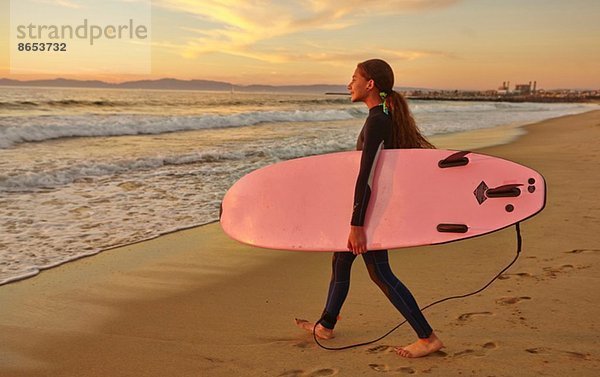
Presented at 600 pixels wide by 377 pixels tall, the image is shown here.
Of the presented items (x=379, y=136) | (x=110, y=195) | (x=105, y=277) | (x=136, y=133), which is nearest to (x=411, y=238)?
(x=379, y=136)

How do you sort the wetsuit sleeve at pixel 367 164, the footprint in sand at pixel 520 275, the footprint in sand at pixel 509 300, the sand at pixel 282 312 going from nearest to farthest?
the wetsuit sleeve at pixel 367 164 < the sand at pixel 282 312 < the footprint in sand at pixel 509 300 < the footprint in sand at pixel 520 275

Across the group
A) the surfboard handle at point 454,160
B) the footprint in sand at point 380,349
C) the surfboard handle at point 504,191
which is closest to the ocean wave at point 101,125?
the footprint in sand at point 380,349

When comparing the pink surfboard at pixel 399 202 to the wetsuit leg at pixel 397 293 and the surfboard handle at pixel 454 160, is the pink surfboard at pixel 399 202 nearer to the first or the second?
the surfboard handle at pixel 454 160

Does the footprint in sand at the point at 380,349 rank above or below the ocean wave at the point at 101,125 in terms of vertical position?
below

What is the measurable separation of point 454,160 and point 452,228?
387mm

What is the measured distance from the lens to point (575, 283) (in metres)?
3.51

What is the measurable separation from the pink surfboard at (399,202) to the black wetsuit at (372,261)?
12cm

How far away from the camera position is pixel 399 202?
2777mm

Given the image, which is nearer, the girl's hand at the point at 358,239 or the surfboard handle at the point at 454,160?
the girl's hand at the point at 358,239

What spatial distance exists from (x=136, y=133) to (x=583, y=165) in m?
14.1

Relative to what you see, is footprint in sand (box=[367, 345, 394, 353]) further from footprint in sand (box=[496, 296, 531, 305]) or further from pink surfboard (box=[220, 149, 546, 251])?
footprint in sand (box=[496, 296, 531, 305])

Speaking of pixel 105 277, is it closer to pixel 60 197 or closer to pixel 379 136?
pixel 379 136

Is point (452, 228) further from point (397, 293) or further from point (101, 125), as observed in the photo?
point (101, 125)

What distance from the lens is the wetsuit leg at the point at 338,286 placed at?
2.83 m
